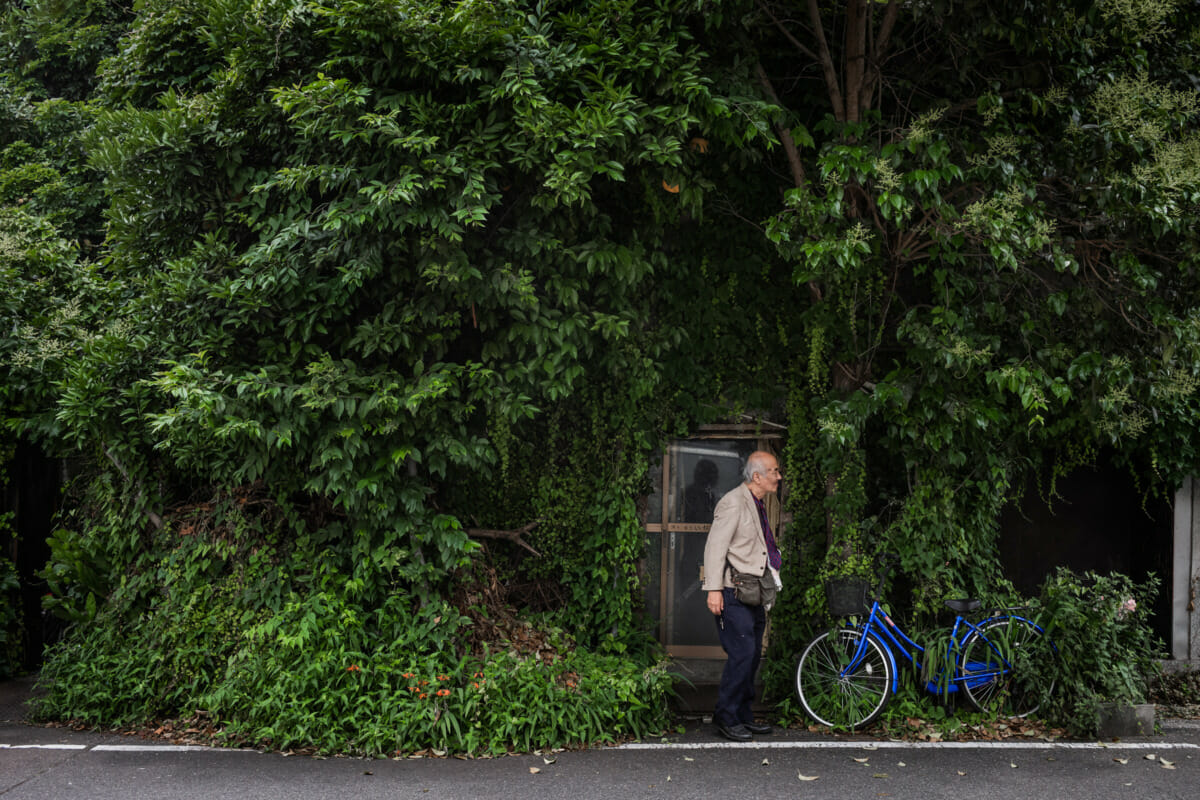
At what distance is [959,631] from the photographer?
6605 mm

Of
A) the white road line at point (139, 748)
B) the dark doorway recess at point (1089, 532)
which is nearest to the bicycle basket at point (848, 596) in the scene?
the dark doorway recess at point (1089, 532)

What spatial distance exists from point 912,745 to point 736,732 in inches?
46.8

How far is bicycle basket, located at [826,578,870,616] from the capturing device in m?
6.52

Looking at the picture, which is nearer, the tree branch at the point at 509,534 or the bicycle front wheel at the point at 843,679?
the bicycle front wheel at the point at 843,679

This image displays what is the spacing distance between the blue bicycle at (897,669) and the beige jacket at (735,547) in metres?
0.93

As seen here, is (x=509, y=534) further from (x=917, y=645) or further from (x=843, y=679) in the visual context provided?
(x=917, y=645)

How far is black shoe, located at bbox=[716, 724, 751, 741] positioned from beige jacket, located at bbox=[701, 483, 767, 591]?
3.21ft

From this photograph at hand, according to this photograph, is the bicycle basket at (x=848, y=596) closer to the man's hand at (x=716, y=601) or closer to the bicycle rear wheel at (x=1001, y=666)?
the bicycle rear wheel at (x=1001, y=666)

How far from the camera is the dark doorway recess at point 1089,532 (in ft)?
27.2

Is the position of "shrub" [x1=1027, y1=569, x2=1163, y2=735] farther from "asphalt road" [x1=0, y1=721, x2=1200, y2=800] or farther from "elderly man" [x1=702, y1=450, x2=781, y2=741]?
"elderly man" [x1=702, y1=450, x2=781, y2=741]

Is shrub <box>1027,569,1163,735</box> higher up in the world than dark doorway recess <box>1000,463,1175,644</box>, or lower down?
lower down

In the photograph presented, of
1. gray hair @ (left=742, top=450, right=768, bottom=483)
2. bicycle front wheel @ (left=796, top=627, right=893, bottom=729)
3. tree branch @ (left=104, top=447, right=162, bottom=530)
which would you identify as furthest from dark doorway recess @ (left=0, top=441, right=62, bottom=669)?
bicycle front wheel @ (left=796, top=627, right=893, bottom=729)

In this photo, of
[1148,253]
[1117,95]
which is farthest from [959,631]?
[1117,95]

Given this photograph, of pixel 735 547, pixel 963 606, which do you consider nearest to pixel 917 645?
pixel 963 606
